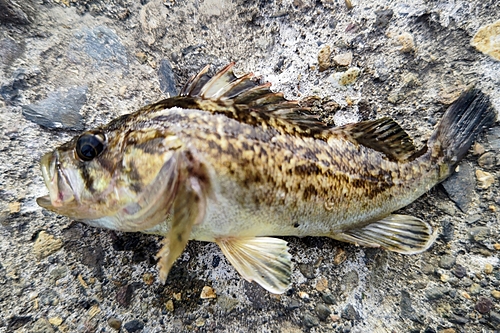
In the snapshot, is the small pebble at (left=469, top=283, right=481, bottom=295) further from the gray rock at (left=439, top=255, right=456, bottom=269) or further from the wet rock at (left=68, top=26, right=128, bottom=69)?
the wet rock at (left=68, top=26, right=128, bottom=69)

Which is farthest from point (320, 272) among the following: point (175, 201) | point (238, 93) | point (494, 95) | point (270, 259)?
point (494, 95)

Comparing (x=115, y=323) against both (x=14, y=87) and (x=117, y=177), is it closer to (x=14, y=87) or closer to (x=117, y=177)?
(x=117, y=177)

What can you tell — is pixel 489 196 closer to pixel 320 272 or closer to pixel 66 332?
pixel 320 272

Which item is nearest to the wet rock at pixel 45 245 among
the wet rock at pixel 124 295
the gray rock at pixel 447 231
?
the wet rock at pixel 124 295

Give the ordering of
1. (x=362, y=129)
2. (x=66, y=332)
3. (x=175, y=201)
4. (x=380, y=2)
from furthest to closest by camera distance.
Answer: (x=380, y=2), (x=362, y=129), (x=66, y=332), (x=175, y=201)

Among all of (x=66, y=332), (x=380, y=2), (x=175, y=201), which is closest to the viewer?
(x=175, y=201)

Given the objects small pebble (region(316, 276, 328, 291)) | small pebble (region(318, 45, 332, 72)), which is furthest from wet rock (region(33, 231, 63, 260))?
small pebble (region(318, 45, 332, 72))
